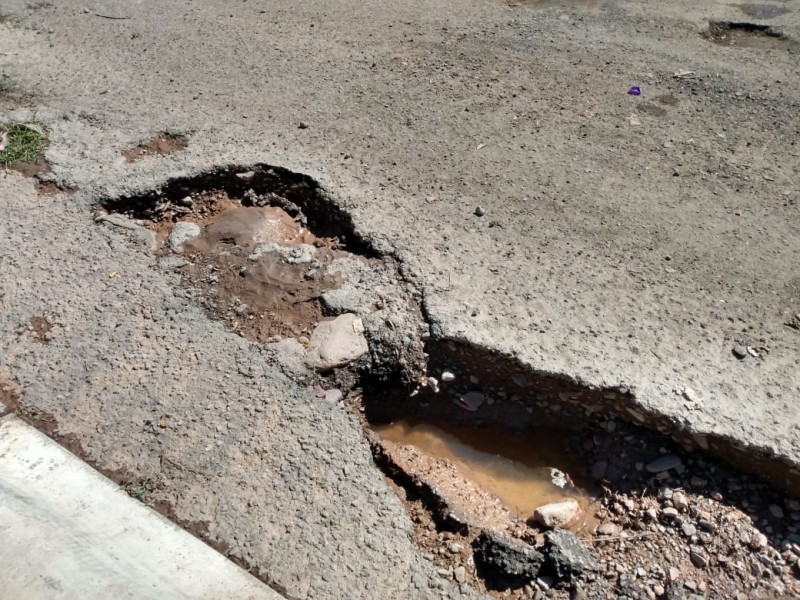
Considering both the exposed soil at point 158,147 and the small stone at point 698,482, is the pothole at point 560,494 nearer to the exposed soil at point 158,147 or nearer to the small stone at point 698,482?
the small stone at point 698,482

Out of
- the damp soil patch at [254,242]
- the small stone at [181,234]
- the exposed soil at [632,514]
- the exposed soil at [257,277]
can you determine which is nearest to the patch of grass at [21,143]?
the damp soil patch at [254,242]

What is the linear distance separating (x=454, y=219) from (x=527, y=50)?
2119 mm

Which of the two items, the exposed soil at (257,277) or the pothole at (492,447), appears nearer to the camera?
the pothole at (492,447)

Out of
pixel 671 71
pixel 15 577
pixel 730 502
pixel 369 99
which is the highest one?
pixel 671 71

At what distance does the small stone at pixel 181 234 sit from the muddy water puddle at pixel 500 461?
1.45 m

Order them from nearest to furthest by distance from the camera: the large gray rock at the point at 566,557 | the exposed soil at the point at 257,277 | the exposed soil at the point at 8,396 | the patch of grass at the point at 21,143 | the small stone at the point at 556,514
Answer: the large gray rock at the point at 566,557 < the small stone at the point at 556,514 < the exposed soil at the point at 8,396 < the exposed soil at the point at 257,277 < the patch of grass at the point at 21,143

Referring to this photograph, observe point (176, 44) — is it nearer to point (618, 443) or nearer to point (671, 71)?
point (671, 71)

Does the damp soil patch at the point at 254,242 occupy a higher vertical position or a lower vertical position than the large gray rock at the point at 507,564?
higher

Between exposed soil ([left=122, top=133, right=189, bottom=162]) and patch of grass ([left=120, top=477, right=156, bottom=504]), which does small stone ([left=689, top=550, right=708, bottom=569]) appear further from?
exposed soil ([left=122, top=133, right=189, bottom=162])

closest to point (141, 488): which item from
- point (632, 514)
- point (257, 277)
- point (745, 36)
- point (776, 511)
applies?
point (257, 277)

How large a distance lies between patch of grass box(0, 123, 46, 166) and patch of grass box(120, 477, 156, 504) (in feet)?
7.70

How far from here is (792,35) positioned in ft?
16.0

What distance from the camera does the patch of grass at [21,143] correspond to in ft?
12.5

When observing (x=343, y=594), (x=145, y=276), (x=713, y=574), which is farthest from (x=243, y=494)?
(x=713, y=574)
